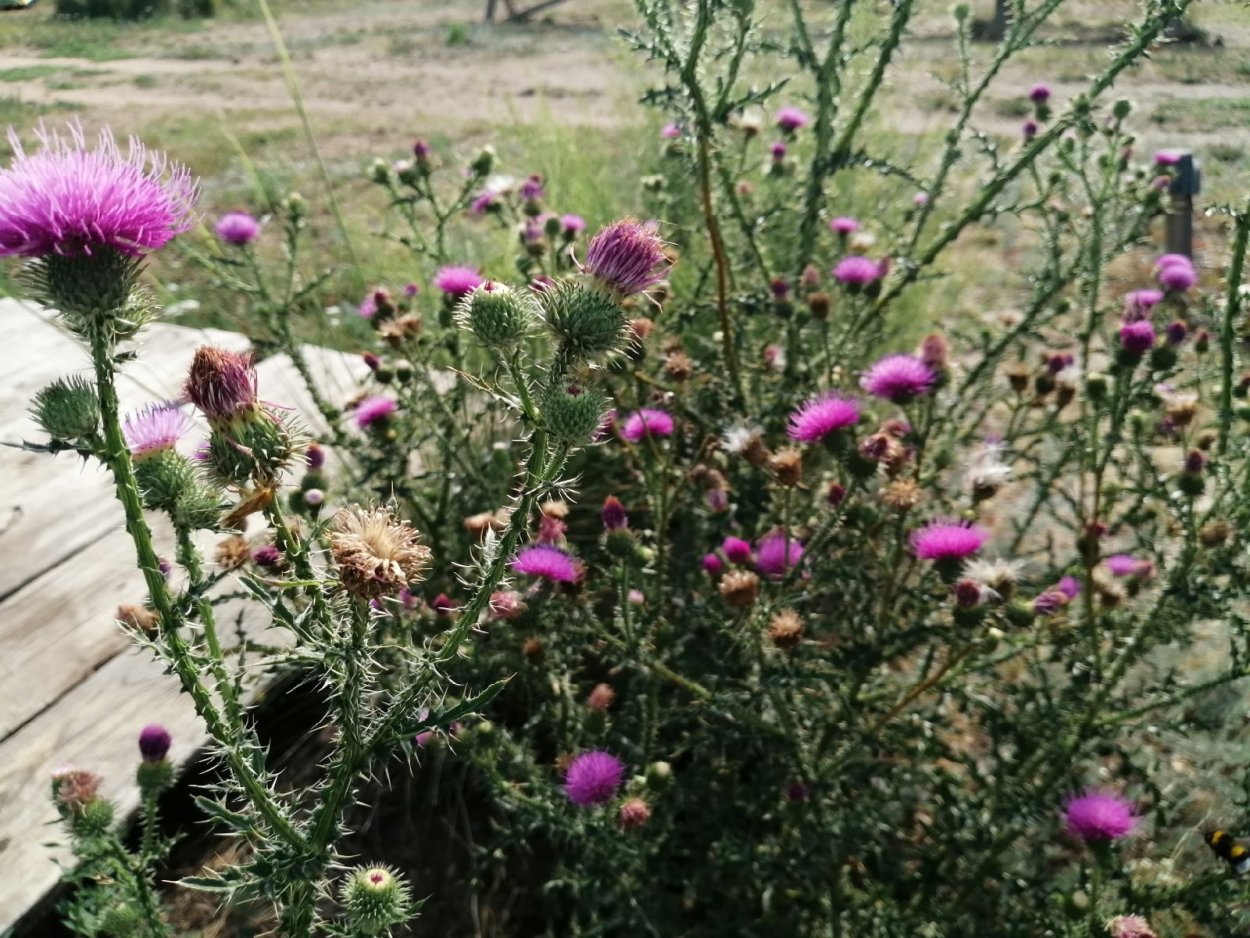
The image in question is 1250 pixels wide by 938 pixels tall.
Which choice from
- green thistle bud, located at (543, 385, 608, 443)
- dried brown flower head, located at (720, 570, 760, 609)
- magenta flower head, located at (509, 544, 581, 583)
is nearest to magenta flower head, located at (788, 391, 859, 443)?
dried brown flower head, located at (720, 570, 760, 609)

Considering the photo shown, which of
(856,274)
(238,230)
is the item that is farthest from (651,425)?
(238,230)

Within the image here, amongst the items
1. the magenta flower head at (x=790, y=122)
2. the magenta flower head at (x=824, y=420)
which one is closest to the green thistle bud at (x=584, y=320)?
the magenta flower head at (x=824, y=420)

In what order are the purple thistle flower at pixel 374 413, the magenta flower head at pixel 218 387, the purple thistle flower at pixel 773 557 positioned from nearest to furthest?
the magenta flower head at pixel 218 387, the purple thistle flower at pixel 773 557, the purple thistle flower at pixel 374 413

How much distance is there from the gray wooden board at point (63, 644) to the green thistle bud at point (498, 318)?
1059mm

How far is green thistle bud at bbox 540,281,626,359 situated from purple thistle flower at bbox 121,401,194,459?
547 millimetres

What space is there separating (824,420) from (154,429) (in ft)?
3.81

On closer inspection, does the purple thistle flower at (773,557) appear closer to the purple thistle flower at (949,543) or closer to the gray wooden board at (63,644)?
the purple thistle flower at (949,543)

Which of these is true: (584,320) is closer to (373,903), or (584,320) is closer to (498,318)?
(498,318)

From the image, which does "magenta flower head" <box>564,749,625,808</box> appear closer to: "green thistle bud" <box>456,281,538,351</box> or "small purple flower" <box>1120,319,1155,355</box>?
"green thistle bud" <box>456,281,538,351</box>

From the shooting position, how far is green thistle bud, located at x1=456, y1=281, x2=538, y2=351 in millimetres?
1165

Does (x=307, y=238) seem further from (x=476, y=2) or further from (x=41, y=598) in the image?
(x=476, y=2)

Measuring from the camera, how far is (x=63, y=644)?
2457 mm

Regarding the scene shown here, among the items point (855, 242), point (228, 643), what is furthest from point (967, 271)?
point (228, 643)

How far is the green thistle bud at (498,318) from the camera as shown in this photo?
117 centimetres
